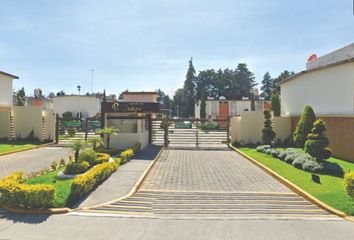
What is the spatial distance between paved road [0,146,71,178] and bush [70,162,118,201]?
→ 4226mm

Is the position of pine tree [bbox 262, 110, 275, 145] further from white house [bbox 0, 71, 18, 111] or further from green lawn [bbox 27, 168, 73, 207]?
white house [bbox 0, 71, 18, 111]

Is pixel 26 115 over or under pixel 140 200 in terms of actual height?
over

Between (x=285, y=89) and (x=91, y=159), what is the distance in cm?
→ 1894

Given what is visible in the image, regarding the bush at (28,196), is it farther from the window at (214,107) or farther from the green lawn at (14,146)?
the window at (214,107)

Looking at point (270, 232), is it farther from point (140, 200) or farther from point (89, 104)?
point (89, 104)

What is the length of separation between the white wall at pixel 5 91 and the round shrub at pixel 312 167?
2451 centimetres

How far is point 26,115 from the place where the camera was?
88.2 ft

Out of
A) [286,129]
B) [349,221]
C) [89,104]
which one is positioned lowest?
[349,221]

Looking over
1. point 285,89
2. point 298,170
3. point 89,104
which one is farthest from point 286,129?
point 89,104

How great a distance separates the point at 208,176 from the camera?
14328mm

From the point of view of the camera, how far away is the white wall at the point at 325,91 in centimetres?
1789

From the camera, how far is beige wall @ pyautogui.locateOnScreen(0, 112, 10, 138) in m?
26.4

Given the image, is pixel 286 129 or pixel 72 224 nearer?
pixel 72 224

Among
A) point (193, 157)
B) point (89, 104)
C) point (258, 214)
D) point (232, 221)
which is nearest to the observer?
point (232, 221)
